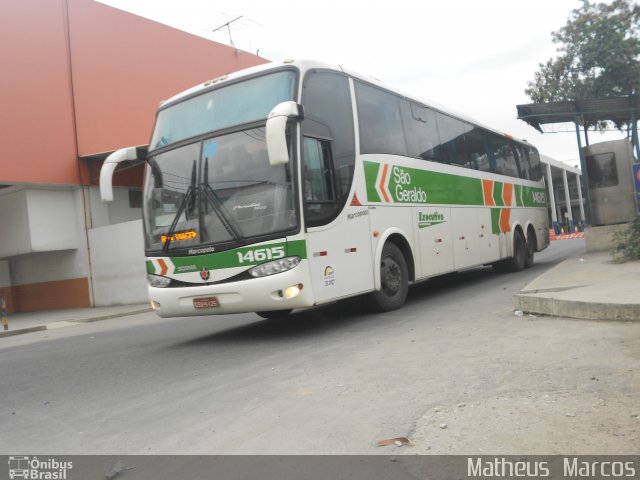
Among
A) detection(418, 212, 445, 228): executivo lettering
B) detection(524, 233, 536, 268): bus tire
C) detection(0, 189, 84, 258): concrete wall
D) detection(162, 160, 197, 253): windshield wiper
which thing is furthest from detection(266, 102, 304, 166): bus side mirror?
detection(0, 189, 84, 258): concrete wall

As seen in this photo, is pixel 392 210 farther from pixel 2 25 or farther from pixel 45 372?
pixel 2 25

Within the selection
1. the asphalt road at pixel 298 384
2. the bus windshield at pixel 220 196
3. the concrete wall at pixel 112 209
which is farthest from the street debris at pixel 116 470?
the concrete wall at pixel 112 209

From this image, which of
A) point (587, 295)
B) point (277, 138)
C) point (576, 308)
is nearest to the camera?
point (277, 138)

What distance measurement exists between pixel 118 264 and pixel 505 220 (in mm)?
12502

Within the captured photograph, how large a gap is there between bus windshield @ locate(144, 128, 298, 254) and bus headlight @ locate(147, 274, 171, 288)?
367 mm

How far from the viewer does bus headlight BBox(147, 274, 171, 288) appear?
710 cm

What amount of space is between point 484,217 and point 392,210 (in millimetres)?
4394

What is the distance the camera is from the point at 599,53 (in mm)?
22156

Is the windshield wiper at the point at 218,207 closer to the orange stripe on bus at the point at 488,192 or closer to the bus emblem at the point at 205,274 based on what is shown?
the bus emblem at the point at 205,274

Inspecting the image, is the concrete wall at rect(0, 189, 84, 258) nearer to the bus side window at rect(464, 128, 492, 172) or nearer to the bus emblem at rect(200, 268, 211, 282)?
the bus side window at rect(464, 128, 492, 172)

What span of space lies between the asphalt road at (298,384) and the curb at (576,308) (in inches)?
8.3

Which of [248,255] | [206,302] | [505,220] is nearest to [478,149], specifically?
[505,220]

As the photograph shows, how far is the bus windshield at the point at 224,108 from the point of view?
22.5ft

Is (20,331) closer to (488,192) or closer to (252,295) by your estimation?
(252,295)
